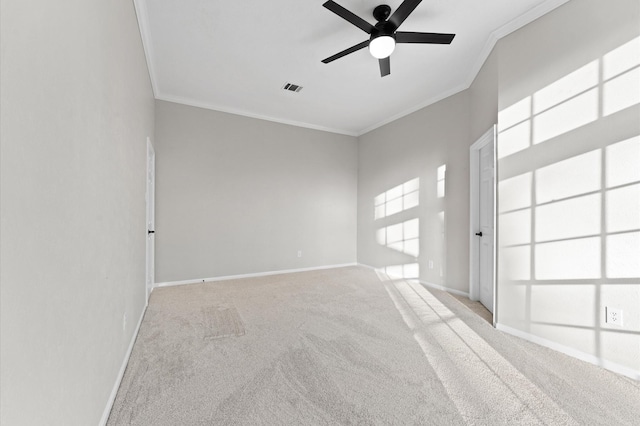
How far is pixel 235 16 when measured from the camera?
267cm

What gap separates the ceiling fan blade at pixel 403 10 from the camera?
211cm

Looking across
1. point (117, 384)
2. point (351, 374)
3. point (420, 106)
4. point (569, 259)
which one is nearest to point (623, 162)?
point (569, 259)

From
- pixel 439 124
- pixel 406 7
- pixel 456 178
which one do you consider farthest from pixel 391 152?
pixel 406 7

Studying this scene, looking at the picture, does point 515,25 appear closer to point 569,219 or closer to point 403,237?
point 569,219

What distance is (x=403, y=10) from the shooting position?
223 centimetres

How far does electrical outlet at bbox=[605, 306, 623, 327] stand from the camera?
2100 mm

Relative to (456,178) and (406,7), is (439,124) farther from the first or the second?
(406,7)

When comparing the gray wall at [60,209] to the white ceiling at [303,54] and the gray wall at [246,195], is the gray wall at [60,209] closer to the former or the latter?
the white ceiling at [303,54]

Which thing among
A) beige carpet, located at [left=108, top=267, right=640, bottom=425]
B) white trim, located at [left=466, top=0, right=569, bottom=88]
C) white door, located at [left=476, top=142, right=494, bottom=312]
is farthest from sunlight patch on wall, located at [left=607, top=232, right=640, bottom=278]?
white trim, located at [left=466, top=0, right=569, bottom=88]

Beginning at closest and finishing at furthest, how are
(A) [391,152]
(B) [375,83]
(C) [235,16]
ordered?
(C) [235,16] → (B) [375,83] → (A) [391,152]

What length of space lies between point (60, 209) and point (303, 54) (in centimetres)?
295

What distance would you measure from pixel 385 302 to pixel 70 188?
339 centimetres

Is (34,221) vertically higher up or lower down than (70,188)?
lower down

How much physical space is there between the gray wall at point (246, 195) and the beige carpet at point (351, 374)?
1509 mm
